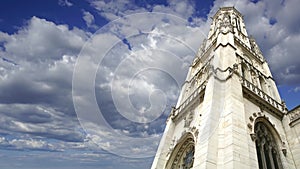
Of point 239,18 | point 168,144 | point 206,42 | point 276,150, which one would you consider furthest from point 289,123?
point 239,18

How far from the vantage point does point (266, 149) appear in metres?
11.4

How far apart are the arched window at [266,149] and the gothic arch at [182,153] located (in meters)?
3.59

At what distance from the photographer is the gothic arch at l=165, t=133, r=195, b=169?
12.5 metres

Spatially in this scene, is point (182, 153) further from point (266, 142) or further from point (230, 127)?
point (266, 142)

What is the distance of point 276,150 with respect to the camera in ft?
38.8

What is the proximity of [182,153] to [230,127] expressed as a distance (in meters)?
4.71

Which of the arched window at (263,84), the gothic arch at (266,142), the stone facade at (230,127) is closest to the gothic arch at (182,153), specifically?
the stone facade at (230,127)

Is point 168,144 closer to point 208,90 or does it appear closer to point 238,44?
point 208,90

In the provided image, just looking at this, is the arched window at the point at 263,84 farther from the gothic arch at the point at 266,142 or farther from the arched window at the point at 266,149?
the arched window at the point at 266,149

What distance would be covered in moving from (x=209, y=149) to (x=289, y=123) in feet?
26.8

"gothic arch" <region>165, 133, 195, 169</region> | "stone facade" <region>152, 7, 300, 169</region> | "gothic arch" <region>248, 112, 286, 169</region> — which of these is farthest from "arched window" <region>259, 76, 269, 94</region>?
"gothic arch" <region>165, 133, 195, 169</region>

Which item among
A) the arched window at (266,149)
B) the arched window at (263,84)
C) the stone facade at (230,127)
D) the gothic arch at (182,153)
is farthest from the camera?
the arched window at (263,84)

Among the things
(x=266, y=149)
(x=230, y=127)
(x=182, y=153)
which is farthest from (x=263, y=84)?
(x=230, y=127)

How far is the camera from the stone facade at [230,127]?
884 centimetres
